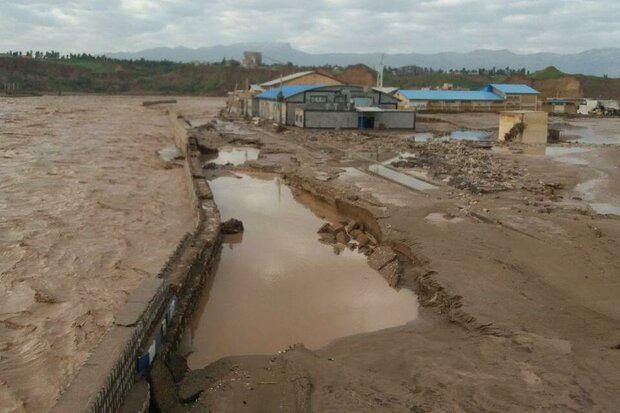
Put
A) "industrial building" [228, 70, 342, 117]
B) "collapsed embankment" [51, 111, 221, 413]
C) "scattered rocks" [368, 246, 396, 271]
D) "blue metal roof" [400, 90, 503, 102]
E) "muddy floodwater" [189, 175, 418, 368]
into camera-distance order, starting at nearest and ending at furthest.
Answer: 1. "collapsed embankment" [51, 111, 221, 413]
2. "muddy floodwater" [189, 175, 418, 368]
3. "scattered rocks" [368, 246, 396, 271]
4. "industrial building" [228, 70, 342, 117]
5. "blue metal roof" [400, 90, 503, 102]

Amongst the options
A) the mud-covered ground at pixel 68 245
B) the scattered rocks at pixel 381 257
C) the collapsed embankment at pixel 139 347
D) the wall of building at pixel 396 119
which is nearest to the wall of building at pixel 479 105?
the wall of building at pixel 396 119

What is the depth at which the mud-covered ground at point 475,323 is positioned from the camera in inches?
252

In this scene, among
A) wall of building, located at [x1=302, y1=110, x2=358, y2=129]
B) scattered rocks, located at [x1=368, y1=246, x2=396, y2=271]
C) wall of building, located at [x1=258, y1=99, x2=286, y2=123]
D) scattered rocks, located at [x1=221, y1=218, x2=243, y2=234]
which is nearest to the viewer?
scattered rocks, located at [x1=368, y1=246, x2=396, y2=271]

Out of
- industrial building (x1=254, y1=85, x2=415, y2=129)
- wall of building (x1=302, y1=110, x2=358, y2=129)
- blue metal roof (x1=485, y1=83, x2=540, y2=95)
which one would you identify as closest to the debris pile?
wall of building (x1=302, y1=110, x2=358, y2=129)

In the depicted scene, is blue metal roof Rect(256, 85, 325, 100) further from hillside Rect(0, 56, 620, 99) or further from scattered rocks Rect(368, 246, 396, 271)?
hillside Rect(0, 56, 620, 99)

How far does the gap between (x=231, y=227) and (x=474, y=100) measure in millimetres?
51340

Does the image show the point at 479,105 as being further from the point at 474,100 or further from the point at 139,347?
the point at 139,347

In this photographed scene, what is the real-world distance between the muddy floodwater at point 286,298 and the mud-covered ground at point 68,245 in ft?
5.38

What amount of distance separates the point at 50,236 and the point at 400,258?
845 cm

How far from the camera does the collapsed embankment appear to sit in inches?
202

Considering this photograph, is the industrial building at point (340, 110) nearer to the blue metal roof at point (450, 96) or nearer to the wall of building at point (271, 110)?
the wall of building at point (271, 110)

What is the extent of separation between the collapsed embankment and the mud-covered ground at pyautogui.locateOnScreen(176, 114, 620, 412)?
2.05ft

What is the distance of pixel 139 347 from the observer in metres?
6.32

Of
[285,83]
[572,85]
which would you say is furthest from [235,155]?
[572,85]
